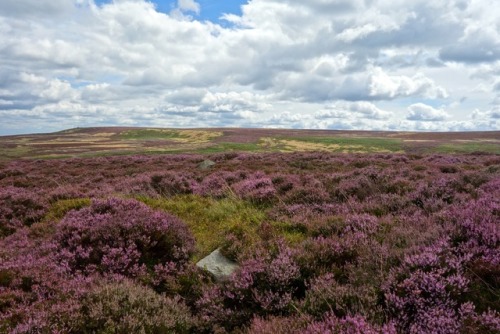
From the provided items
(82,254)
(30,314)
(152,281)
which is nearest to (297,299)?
(152,281)

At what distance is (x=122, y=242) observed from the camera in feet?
20.8

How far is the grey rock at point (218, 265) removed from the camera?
17.7 feet

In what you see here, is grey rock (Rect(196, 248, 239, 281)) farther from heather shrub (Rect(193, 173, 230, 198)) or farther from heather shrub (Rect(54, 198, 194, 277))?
heather shrub (Rect(193, 173, 230, 198))

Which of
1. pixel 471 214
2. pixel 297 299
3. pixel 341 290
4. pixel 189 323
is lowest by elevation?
pixel 189 323

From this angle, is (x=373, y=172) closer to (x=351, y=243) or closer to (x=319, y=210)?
(x=319, y=210)

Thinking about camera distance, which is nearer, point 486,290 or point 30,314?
point 486,290

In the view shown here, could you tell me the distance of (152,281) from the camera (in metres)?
5.37

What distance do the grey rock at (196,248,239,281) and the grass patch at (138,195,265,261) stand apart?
0.45 m

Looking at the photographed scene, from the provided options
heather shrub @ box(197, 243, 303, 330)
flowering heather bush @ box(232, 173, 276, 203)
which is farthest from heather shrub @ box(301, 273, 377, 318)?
flowering heather bush @ box(232, 173, 276, 203)

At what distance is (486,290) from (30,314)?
5.31 m

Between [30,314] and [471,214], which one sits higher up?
[471,214]

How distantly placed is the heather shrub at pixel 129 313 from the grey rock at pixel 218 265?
94cm

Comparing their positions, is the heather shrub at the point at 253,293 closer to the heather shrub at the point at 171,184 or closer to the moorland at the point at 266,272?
the moorland at the point at 266,272

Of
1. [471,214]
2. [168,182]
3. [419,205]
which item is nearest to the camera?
[471,214]
